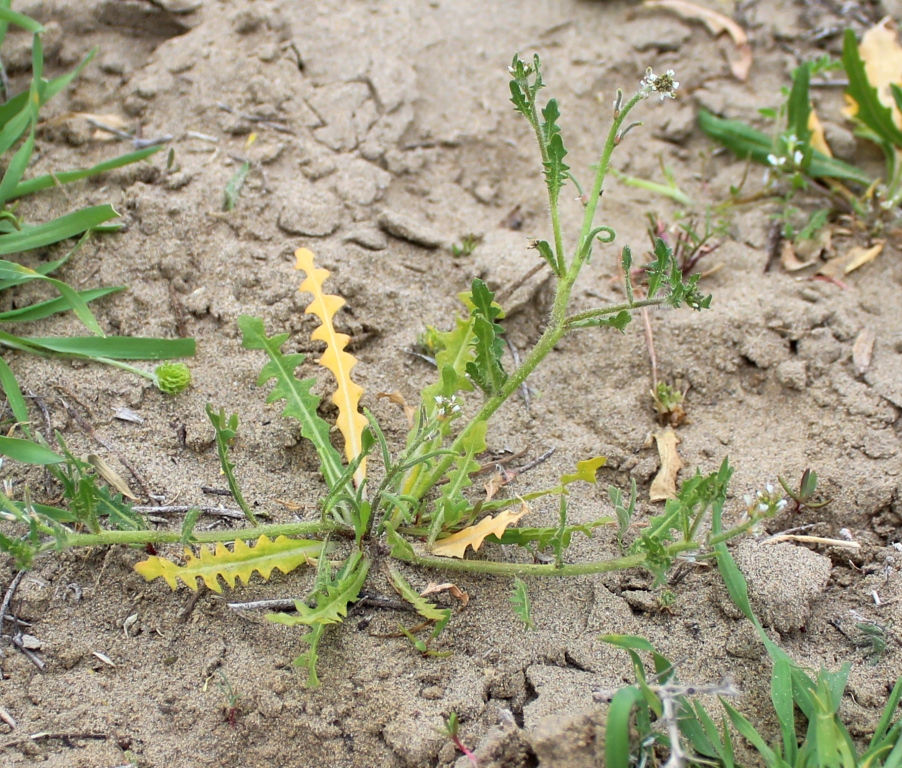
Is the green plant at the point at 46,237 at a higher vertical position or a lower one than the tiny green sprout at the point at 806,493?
higher

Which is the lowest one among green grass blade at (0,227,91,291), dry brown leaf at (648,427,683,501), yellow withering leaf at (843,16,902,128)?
dry brown leaf at (648,427,683,501)

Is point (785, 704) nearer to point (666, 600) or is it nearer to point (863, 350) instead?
point (666, 600)

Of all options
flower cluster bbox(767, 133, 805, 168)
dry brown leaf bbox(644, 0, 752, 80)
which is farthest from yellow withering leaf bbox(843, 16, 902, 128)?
dry brown leaf bbox(644, 0, 752, 80)

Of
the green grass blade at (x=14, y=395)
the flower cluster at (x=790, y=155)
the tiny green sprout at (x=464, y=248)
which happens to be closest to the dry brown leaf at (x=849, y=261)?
the flower cluster at (x=790, y=155)

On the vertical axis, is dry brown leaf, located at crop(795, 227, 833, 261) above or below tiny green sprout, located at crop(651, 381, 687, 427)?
above

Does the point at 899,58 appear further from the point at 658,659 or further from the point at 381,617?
the point at 381,617

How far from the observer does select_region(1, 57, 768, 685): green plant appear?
74.2 inches

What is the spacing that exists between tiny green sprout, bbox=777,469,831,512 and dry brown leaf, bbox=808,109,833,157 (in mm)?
1628

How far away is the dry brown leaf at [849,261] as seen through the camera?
9.89 ft

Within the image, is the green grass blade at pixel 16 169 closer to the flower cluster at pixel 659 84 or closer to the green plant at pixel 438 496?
the green plant at pixel 438 496

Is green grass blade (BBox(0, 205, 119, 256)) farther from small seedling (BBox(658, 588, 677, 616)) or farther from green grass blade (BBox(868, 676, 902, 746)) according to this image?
green grass blade (BBox(868, 676, 902, 746))

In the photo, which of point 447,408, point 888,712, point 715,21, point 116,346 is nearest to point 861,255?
point 715,21

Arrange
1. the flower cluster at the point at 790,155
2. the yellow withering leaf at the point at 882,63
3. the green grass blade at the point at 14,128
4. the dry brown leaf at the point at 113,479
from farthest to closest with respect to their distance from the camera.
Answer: the yellow withering leaf at the point at 882,63, the flower cluster at the point at 790,155, the green grass blade at the point at 14,128, the dry brown leaf at the point at 113,479

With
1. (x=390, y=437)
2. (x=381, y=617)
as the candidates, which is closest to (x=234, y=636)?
(x=381, y=617)
